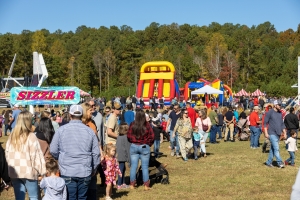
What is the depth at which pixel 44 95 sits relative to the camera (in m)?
18.9

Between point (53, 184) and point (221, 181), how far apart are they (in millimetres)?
5569

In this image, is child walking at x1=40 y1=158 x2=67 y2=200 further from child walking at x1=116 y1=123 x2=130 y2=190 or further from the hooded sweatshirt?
child walking at x1=116 y1=123 x2=130 y2=190

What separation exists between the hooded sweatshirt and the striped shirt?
0.13 m

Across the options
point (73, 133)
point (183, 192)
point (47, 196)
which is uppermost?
point (73, 133)

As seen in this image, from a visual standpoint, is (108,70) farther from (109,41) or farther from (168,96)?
(168,96)

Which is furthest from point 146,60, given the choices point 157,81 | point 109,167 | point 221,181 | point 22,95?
point 109,167

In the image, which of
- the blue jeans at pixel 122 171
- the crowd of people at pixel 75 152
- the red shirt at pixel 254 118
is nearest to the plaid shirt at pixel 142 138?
the crowd of people at pixel 75 152

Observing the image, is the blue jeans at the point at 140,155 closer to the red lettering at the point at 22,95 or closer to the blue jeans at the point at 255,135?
the blue jeans at the point at 255,135

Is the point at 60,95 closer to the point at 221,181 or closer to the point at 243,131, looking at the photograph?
the point at 243,131

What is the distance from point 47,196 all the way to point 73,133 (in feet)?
2.87


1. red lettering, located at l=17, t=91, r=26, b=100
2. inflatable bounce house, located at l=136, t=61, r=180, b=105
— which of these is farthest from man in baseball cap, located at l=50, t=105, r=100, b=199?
inflatable bounce house, located at l=136, t=61, r=180, b=105

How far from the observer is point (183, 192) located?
31.9ft

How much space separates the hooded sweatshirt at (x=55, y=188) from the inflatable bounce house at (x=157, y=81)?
3680cm

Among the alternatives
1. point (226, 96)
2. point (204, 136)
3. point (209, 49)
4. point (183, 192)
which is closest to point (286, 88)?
point (226, 96)
